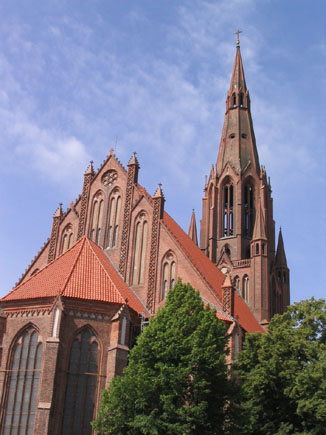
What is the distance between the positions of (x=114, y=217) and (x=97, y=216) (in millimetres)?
1100

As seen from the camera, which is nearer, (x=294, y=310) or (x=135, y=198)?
(x=294, y=310)

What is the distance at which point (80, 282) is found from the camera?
27656 mm

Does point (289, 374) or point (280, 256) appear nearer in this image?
point (289, 374)

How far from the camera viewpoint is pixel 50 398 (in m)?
24.2

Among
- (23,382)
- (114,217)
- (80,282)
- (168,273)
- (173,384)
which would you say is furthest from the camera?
(114,217)

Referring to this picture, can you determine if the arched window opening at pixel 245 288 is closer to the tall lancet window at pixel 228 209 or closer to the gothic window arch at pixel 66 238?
the tall lancet window at pixel 228 209

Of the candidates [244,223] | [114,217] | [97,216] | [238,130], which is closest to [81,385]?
[114,217]

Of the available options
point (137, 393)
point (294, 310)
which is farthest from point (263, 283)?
point (137, 393)

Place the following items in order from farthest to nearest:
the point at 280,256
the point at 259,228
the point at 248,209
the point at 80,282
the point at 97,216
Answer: the point at 248,209 < the point at 280,256 < the point at 259,228 < the point at 97,216 < the point at 80,282

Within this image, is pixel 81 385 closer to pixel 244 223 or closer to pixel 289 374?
pixel 289 374

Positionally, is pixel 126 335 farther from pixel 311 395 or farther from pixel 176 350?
pixel 311 395

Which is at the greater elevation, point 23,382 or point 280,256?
point 280,256

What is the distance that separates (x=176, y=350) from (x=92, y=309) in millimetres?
5635

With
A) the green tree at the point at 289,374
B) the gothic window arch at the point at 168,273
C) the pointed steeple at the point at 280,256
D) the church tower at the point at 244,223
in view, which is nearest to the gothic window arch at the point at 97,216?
the gothic window arch at the point at 168,273
